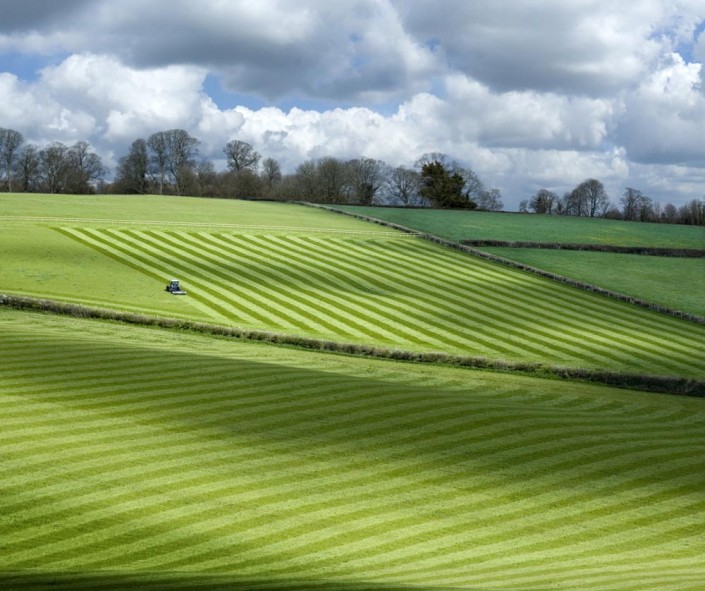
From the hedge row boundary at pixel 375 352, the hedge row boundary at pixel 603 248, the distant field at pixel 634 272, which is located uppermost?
the hedge row boundary at pixel 603 248

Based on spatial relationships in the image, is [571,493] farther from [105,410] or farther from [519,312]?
[519,312]

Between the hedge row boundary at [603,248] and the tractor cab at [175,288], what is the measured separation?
126ft

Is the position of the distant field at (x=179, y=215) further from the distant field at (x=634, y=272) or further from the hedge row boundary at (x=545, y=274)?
the distant field at (x=634, y=272)

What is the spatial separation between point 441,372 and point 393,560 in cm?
2250

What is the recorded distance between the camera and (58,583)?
1484cm

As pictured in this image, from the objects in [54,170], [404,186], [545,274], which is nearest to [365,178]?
[404,186]

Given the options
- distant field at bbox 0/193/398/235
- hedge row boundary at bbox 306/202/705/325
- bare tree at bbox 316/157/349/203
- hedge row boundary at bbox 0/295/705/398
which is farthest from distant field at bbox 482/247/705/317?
bare tree at bbox 316/157/349/203

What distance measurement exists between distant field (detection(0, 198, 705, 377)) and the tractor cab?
733 mm

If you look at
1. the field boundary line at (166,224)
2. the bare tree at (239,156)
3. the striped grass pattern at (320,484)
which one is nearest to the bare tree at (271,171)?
the bare tree at (239,156)

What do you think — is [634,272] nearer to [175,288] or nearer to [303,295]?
[303,295]

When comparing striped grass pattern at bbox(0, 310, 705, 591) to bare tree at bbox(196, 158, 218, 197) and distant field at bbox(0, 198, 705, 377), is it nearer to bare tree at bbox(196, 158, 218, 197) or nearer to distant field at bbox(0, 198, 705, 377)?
distant field at bbox(0, 198, 705, 377)

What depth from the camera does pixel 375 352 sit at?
145ft

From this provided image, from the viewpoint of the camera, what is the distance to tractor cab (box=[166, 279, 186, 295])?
54.1m

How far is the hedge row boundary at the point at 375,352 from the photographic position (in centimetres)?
4244
